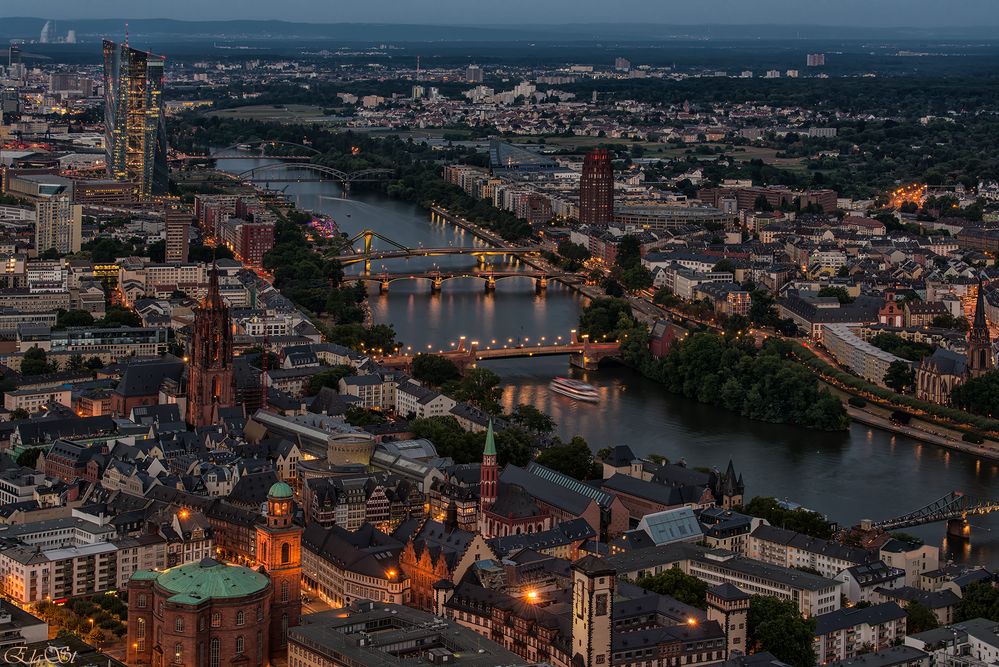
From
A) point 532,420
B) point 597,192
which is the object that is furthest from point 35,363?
point 597,192

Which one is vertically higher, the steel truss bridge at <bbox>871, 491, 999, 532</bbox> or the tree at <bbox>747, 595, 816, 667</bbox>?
the tree at <bbox>747, 595, 816, 667</bbox>

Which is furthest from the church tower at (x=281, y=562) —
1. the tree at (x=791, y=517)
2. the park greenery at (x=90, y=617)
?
the tree at (x=791, y=517)

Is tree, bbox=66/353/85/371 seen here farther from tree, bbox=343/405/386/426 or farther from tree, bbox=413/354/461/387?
tree, bbox=343/405/386/426

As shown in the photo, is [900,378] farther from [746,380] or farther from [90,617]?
[90,617]

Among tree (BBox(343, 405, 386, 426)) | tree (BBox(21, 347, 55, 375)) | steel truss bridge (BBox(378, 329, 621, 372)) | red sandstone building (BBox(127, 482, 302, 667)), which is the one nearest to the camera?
red sandstone building (BBox(127, 482, 302, 667))

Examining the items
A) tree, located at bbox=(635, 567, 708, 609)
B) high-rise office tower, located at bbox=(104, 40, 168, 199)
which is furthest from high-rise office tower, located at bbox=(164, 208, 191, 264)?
tree, located at bbox=(635, 567, 708, 609)

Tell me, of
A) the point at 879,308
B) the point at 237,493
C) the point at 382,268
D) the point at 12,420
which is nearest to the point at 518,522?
the point at 237,493
